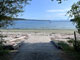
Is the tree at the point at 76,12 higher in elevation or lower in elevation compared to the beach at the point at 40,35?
higher

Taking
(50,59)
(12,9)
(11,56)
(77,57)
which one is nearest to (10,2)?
(12,9)

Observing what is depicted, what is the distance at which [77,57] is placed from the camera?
7.97 m

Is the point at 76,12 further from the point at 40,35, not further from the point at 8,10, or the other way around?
the point at 40,35

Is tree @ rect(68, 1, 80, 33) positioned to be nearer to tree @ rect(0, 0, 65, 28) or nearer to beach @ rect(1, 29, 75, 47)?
tree @ rect(0, 0, 65, 28)

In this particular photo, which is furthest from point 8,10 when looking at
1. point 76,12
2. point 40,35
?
point 40,35

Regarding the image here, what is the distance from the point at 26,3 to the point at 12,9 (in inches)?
28.5

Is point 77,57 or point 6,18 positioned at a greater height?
point 6,18

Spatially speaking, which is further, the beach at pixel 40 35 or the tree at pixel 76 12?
the beach at pixel 40 35

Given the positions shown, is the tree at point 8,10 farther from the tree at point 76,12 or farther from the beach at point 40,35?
the beach at point 40,35

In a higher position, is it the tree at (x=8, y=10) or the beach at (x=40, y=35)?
the tree at (x=8, y=10)

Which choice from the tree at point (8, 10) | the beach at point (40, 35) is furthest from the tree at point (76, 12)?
the beach at point (40, 35)

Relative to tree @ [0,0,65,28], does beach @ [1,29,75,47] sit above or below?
below

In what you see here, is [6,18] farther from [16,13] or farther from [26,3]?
[26,3]

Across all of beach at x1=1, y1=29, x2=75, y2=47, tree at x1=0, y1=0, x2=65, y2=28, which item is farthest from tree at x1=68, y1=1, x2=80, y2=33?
beach at x1=1, y1=29, x2=75, y2=47
